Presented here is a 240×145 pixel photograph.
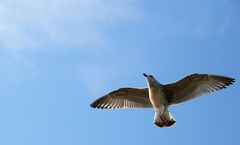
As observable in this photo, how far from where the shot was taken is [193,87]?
52.6ft

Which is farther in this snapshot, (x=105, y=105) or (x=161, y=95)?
(x=105, y=105)

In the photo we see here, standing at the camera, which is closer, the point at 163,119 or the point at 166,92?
the point at 163,119

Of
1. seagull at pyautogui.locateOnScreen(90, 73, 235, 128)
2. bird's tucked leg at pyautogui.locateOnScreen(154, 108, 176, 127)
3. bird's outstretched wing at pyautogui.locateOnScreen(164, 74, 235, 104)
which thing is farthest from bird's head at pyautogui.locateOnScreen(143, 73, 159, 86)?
bird's tucked leg at pyautogui.locateOnScreen(154, 108, 176, 127)

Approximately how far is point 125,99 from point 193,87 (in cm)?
183

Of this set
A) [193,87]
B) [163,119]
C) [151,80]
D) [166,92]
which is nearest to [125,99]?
[151,80]

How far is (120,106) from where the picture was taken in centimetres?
1675

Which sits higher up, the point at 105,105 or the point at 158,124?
the point at 105,105

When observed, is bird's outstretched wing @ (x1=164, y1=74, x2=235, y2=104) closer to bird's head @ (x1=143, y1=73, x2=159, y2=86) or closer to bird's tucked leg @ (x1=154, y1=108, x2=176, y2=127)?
bird's head @ (x1=143, y1=73, x2=159, y2=86)

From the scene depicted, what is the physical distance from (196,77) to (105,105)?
2.58 metres

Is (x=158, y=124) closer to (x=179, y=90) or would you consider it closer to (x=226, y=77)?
(x=179, y=90)

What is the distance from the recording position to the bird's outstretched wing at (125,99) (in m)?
16.4

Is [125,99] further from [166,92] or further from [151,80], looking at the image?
[166,92]

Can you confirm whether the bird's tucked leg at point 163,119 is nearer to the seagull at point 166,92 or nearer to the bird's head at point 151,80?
the seagull at point 166,92

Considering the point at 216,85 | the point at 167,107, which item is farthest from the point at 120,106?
the point at 216,85
